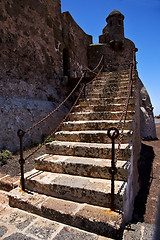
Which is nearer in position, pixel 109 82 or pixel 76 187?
pixel 76 187

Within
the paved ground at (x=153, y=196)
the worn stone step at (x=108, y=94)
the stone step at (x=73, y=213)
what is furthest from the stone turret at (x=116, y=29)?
the stone step at (x=73, y=213)

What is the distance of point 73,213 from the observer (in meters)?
1.99

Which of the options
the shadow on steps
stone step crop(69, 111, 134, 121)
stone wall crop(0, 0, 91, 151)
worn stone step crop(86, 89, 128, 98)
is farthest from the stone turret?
stone step crop(69, 111, 134, 121)

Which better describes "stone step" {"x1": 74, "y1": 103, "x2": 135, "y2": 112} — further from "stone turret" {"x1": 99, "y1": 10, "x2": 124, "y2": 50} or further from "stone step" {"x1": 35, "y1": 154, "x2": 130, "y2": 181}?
"stone turret" {"x1": 99, "y1": 10, "x2": 124, "y2": 50}

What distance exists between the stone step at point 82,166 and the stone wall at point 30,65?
2.35 m

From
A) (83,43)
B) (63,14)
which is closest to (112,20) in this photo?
(83,43)

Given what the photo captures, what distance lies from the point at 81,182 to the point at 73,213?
49cm

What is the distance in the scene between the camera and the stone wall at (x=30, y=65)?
16.5ft

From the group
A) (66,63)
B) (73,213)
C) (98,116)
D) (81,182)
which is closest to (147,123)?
(66,63)

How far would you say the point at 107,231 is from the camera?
5.90 ft

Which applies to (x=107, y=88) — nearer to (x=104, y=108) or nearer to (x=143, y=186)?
(x=104, y=108)

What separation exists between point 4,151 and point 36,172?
2103mm

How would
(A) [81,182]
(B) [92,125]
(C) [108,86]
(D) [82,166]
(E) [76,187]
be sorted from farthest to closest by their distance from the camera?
(C) [108,86] → (B) [92,125] → (D) [82,166] → (A) [81,182] → (E) [76,187]

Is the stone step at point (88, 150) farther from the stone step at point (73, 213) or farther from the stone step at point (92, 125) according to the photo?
the stone step at point (73, 213)
